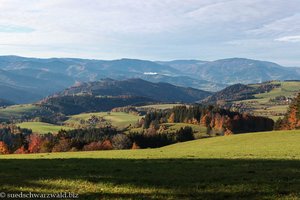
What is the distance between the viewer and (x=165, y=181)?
22.0 metres

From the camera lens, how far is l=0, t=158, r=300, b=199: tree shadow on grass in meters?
18.7

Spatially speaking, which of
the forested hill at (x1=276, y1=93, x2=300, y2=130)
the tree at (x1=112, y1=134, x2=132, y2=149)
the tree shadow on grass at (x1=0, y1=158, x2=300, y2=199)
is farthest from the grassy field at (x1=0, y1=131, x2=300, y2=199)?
the forested hill at (x1=276, y1=93, x2=300, y2=130)

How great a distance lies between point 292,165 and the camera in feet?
92.0

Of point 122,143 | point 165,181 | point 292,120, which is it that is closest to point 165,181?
point 165,181

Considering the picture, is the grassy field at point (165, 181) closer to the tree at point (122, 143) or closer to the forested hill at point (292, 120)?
the tree at point (122, 143)

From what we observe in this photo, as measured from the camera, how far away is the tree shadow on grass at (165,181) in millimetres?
18719

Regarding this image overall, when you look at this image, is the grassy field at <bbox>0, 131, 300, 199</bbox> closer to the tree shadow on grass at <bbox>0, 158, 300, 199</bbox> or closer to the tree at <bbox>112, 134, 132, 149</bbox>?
the tree shadow on grass at <bbox>0, 158, 300, 199</bbox>

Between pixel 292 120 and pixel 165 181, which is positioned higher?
pixel 165 181

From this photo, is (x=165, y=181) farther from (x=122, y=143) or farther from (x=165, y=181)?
(x=122, y=143)

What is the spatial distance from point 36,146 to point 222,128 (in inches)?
3963

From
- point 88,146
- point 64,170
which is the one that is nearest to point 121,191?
point 64,170

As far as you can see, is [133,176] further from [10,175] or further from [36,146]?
[36,146]

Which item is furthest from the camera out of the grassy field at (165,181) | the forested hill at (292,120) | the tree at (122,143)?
the forested hill at (292,120)

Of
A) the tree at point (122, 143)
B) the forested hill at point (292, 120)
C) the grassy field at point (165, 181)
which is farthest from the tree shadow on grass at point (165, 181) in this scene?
the forested hill at point (292, 120)
